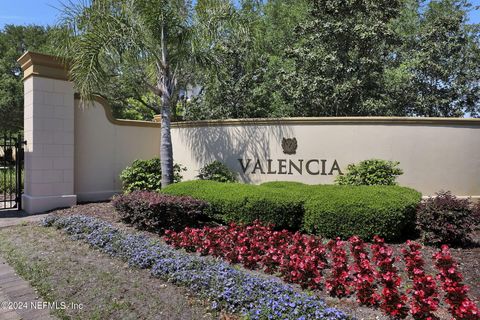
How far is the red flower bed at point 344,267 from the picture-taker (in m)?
3.51

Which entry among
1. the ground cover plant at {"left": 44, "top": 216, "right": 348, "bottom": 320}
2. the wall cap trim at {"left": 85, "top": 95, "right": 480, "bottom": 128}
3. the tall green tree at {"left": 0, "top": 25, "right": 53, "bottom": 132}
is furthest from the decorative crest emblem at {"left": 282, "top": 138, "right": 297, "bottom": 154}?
the tall green tree at {"left": 0, "top": 25, "right": 53, "bottom": 132}

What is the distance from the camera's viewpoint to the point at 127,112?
2177cm

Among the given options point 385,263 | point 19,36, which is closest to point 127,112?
point 19,36

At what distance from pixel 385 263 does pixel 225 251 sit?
2098 millimetres

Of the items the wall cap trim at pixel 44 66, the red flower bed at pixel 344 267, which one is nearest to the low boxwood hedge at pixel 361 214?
the red flower bed at pixel 344 267

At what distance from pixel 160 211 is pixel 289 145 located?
469cm

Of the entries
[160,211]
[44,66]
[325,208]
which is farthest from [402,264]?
[44,66]

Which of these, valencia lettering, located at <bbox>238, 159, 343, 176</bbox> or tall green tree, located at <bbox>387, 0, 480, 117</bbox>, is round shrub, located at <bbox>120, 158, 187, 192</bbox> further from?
→ tall green tree, located at <bbox>387, 0, 480, 117</bbox>

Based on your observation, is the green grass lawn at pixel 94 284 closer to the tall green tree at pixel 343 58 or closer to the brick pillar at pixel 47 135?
the brick pillar at pixel 47 135

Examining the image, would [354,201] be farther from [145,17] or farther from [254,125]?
[145,17]

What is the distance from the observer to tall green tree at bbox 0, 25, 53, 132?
22.2m

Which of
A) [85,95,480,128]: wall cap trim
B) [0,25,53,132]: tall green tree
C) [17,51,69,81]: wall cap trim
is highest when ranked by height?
[0,25,53,132]: tall green tree

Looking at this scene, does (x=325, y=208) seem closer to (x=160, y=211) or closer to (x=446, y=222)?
(x=446, y=222)

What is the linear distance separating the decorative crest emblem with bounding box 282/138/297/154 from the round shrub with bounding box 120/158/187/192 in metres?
3.45
